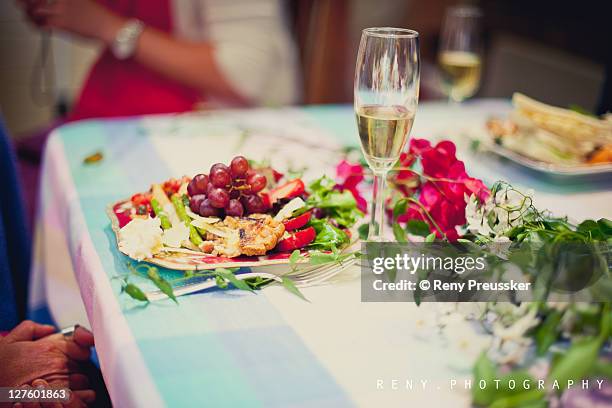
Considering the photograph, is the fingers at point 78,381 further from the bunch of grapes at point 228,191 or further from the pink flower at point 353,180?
the pink flower at point 353,180

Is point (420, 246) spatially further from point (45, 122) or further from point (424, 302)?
point (45, 122)

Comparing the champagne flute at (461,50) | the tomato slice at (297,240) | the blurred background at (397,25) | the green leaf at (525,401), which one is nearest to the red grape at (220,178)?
the tomato slice at (297,240)

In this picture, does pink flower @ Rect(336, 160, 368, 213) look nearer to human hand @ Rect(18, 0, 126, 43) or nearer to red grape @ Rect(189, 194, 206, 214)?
red grape @ Rect(189, 194, 206, 214)

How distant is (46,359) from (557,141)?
930 millimetres

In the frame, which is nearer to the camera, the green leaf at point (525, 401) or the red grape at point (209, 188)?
the green leaf at point (525, 401)

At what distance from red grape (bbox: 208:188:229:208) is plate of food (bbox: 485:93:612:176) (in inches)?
23.7

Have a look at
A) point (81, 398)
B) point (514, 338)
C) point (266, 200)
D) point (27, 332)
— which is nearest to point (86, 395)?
point (81, 398)

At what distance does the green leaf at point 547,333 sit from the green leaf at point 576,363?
0.18 feet

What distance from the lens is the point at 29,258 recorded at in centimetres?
128

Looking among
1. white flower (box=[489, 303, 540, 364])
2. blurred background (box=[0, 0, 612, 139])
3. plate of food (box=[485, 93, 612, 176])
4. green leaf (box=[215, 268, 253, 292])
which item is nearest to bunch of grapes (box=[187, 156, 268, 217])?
green leaf (box=[215, 268, 253, 292])

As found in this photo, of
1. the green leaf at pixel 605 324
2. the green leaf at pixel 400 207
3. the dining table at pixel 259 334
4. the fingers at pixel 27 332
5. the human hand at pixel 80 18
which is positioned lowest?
the fingers at pixel 27 332

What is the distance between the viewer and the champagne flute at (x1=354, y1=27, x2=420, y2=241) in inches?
31.4

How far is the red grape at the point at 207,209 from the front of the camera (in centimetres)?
85

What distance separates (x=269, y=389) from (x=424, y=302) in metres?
0.23
